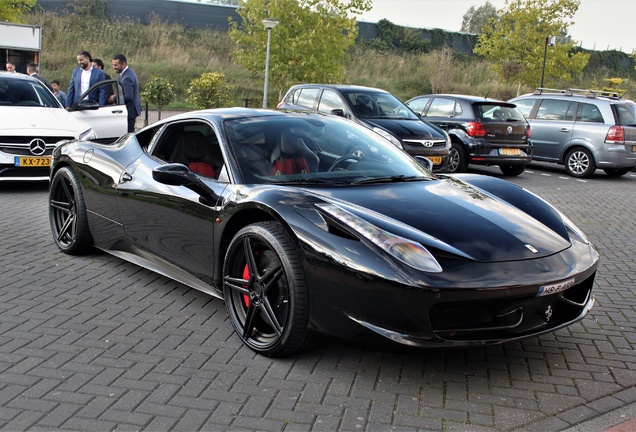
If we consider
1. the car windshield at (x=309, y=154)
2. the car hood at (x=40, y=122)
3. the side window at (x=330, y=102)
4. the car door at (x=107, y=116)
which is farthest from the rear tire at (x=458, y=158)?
the car windshield at (x=309, y=154)

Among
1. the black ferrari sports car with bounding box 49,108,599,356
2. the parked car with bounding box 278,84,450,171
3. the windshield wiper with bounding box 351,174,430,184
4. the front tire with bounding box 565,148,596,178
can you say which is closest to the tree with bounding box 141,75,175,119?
the parked car with bounding box 278,84,450,171

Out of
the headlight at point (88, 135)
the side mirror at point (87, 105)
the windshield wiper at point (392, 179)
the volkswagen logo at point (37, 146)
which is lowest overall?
the volkswagen logo at point (37, 146)

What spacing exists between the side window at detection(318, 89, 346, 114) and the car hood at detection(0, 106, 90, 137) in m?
4.72

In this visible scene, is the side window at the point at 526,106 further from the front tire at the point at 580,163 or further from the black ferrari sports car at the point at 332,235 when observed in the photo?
the black ferrari sports car at the point at 332,235

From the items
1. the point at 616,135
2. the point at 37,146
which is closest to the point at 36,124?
the point at 37,146

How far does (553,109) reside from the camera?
15.3 metres

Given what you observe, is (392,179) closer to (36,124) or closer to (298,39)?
(36,124)

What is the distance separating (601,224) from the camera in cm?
A: 888

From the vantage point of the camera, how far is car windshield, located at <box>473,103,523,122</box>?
13.8 m

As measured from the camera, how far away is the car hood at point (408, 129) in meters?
12.3

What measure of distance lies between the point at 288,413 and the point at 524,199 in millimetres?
2312

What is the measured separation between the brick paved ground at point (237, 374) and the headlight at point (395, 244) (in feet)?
1.51

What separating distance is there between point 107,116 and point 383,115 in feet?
16.1

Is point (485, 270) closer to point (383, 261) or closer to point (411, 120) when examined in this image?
point (383, 261)
